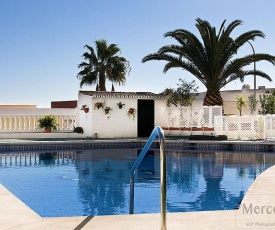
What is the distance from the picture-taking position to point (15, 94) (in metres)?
29.3

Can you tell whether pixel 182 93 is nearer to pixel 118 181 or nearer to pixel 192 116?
pixel 192 116

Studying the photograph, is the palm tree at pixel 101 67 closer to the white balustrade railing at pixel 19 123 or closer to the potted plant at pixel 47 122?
the white balustrade railing at pixel 19 123

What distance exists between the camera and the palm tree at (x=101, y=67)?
33.6 m

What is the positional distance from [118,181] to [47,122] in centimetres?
1281

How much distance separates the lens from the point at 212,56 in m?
21.8

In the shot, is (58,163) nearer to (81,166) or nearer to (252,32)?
(81,166)

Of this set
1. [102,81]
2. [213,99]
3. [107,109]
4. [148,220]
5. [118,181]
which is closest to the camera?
[148,220]

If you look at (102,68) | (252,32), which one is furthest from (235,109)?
(252,32)

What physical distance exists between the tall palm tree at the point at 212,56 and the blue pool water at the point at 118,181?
5.85 metres

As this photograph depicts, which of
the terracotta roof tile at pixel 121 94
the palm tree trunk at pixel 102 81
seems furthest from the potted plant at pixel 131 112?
the palm tree trunk at pixel 102 81

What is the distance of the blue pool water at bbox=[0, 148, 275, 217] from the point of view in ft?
25.7

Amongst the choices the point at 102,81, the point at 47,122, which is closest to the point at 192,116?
the point at 47,122

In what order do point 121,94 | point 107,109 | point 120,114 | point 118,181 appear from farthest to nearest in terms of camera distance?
1. point 121,94
2. point 120,114
3. point 107,109
4. point 118,181

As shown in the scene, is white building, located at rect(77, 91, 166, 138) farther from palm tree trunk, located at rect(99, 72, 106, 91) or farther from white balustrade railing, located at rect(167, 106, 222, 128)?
palm tree trunk, located at rect(99, 72, 106, 91)
